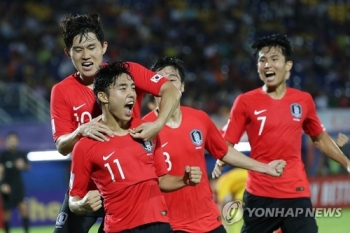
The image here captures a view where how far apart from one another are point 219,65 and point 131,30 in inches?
115

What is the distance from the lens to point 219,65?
2256 centimetres

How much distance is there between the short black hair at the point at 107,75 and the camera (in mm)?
5457

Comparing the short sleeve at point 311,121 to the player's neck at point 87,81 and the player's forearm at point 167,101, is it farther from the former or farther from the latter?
the player's neck at point 87,81

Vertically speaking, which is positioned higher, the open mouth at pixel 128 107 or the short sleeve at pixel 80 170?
the open mouth at pixel 128 107

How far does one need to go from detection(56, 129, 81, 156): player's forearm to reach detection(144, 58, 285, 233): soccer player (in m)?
0.88

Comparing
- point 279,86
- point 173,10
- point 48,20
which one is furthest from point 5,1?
point 279,86

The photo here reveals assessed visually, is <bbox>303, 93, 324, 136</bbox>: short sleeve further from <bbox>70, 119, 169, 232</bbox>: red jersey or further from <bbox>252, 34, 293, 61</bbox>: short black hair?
<bbox>70, 119, 169, 232</bbox>: red jersey

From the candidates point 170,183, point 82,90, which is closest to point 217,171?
point 170,183

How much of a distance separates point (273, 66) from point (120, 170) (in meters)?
2.73

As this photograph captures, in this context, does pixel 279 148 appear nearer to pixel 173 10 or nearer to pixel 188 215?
pixel 188 215

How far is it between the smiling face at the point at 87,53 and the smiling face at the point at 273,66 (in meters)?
2.07

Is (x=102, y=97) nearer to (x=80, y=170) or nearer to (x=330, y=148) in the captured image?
(x=80, y=170)

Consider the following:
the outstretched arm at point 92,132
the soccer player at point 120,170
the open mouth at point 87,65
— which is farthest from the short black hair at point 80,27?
the outstretched arm at point 92,132

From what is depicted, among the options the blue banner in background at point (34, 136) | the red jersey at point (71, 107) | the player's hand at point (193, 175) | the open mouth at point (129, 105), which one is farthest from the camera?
the blue banner in background at point (34, 136)
